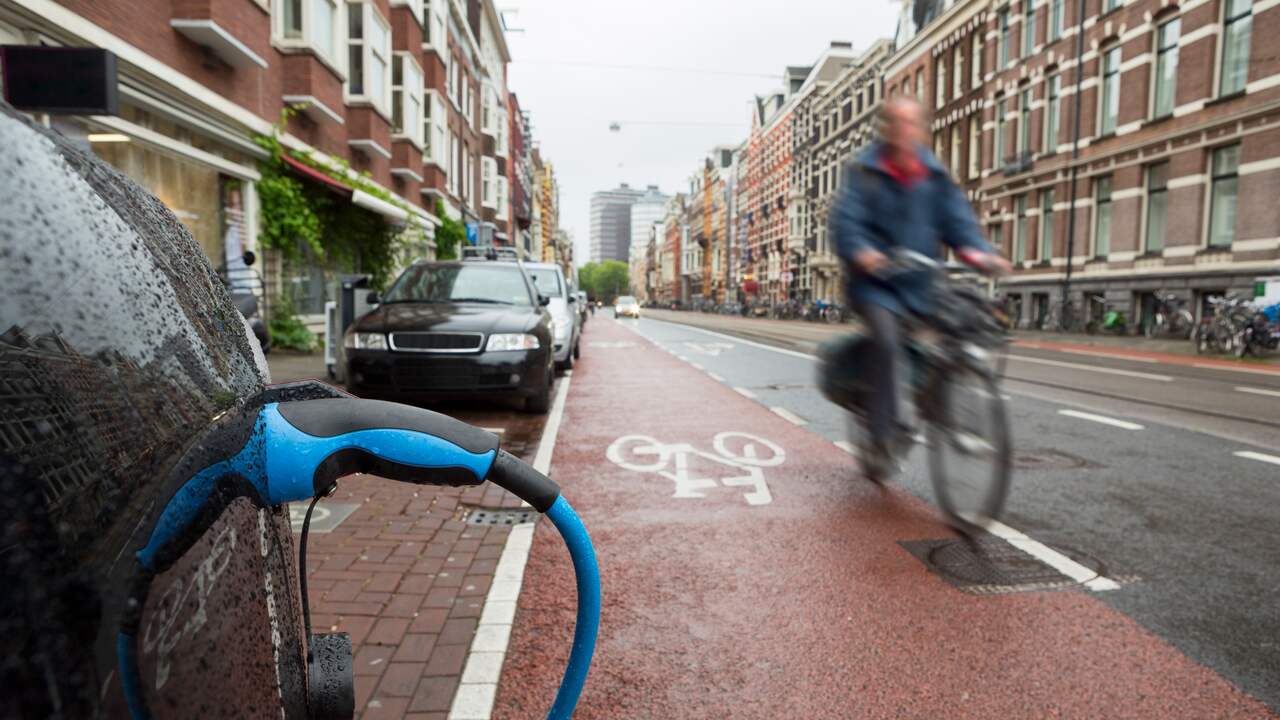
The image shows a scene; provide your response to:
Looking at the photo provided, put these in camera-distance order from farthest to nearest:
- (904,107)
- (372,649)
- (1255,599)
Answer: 1. (904,107)
2. (1255,599)
3. (372,649)

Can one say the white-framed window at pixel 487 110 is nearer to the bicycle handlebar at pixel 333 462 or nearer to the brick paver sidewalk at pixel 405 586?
the brick paver sidewalk at pixel 405 586

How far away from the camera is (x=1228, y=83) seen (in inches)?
899

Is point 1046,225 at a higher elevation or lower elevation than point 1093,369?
higher

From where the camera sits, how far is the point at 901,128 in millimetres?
4469

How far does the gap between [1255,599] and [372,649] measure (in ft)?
10.7

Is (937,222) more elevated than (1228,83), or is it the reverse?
(1228,83)

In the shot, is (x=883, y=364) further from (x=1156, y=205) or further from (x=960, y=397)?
(x=1156, y=205)

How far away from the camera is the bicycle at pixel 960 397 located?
4008mm

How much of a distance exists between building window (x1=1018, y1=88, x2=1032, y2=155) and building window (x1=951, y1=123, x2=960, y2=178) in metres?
5.90

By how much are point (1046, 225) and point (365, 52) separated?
25.4m

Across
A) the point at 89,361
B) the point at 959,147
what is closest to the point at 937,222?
the point at 89,361

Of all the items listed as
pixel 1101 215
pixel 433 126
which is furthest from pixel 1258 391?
pixel 433 126

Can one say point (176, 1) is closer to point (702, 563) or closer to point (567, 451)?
point (567, 451)

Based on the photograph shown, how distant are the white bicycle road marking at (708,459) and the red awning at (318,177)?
9.42 meters
